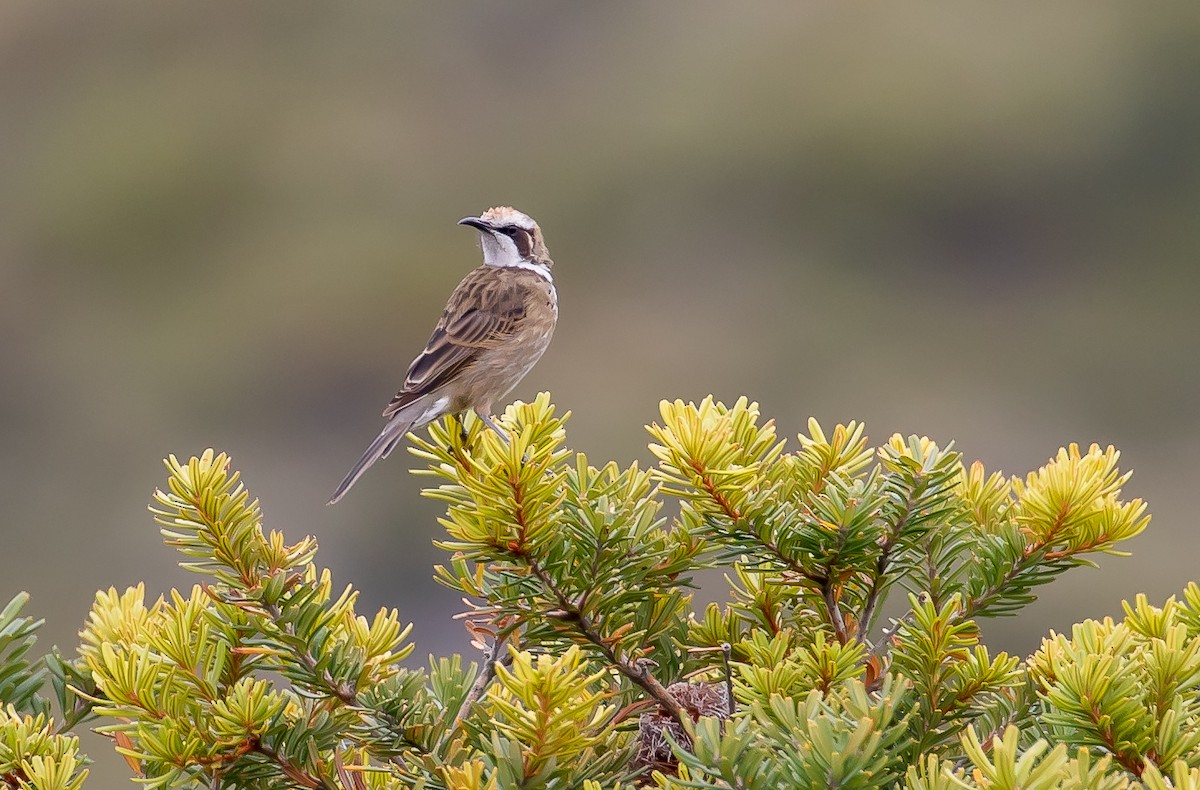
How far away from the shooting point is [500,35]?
25.5 metres

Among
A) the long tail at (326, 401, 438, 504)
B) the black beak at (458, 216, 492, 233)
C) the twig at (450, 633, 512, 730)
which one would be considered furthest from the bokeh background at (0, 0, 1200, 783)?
the twig at (450, 633, 512, 730)

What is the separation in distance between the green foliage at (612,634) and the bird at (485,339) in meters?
2.53

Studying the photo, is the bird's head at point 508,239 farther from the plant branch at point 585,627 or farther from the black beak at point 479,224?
the plant branch at point 585,627

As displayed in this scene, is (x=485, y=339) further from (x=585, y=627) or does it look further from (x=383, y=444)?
(x=585, y=627)

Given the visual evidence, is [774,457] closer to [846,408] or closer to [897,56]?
[846,408]

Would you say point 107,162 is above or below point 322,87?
below

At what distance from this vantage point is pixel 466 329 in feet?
20.5

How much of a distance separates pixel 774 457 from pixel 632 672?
0.56m

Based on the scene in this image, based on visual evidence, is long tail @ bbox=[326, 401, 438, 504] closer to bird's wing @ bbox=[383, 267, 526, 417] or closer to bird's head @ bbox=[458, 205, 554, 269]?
bird's wing @ bbox=[383, 267, 526, 417]

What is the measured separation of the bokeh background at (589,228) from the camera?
18.6m

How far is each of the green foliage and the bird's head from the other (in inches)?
171

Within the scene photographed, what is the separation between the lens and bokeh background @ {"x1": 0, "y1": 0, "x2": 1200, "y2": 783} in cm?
1864

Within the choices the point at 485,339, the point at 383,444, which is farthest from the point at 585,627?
the point at 485,339

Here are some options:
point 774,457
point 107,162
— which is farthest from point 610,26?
point 774,457
